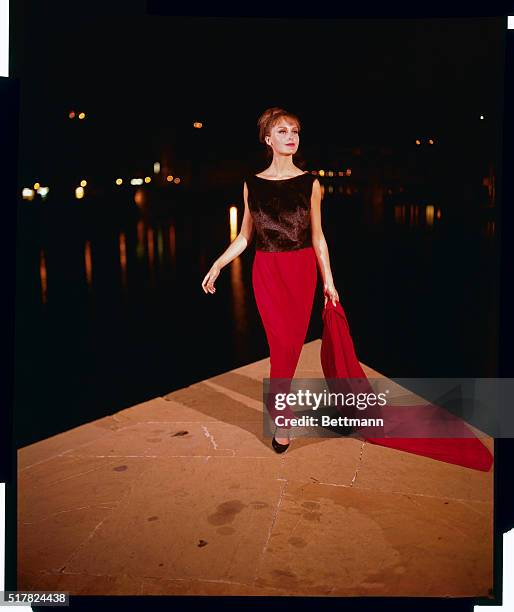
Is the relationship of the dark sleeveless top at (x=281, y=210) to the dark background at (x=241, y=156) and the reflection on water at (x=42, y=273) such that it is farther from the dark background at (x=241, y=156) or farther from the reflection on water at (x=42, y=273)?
the reflection on water at (x=42, y=273)

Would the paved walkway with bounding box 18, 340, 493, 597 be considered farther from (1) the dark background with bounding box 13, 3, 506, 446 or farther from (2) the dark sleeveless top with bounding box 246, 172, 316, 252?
(2) the dark sleeveless top with bounding box 246, 172, 316, 252

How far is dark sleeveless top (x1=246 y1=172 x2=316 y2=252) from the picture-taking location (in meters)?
4.34

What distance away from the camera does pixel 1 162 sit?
11.9 ft

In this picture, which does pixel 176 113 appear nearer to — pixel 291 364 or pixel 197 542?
pixel 291 364

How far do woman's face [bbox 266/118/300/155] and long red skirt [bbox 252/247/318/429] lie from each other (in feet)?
2.09

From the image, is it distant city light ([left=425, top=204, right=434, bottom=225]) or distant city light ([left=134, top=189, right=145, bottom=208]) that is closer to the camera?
distant city light ([left=425, top=204, right=434, bottom=225])

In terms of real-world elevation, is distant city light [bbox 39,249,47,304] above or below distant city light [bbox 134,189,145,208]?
below

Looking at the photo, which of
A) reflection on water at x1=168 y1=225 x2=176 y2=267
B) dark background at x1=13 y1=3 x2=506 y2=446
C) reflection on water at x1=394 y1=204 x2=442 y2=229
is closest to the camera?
dark background at x1=13 y1=3 x2=506 y2=446

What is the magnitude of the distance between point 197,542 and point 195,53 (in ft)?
9.30

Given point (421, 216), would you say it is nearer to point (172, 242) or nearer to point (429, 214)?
point (429, 214)

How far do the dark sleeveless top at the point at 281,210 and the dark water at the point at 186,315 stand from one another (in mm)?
1159

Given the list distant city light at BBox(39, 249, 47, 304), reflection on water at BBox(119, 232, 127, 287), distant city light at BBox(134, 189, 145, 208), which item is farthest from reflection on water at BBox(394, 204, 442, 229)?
distant city light at BBox(134, 189, 145, 208)

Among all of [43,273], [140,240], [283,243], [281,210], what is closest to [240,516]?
[283,243]

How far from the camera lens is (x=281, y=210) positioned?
14.3 ft
